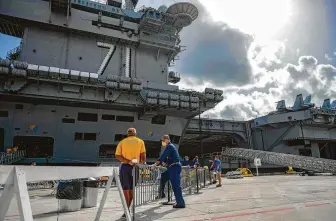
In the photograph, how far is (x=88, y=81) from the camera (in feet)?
80.7

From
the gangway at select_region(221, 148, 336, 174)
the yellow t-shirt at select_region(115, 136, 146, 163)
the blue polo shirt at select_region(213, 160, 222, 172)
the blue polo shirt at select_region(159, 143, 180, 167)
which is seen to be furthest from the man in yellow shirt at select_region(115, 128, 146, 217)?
the gangway at select_region(221, 148, 336, 174)

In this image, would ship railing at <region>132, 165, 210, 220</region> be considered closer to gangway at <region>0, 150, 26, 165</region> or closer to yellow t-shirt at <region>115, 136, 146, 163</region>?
yellow t-shirt at <region>115, 136, 146, 163</region>

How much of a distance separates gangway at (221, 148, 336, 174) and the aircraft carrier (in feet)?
33.0

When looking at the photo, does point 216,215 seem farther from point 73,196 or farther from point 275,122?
point 275,122

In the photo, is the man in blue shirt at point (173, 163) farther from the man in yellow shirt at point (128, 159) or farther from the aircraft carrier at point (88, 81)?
the aircraft carrier at point (88, 81)

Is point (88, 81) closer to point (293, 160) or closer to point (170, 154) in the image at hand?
point (170, 154)

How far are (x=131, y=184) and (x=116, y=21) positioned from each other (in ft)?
95.6

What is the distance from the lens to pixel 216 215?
4703 millimetres

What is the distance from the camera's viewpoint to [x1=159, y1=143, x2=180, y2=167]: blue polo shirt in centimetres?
621

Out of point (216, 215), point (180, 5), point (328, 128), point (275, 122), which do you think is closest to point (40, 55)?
point (180, 5)

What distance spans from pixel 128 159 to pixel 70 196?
2222mm

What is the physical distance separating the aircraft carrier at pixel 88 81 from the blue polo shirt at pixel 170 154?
65.5 ft

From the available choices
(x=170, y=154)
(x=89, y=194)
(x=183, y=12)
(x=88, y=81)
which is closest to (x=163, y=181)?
(x=170, y=154)

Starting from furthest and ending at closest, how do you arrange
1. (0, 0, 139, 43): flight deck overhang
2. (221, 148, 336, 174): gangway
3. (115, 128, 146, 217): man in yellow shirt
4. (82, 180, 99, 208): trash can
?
(221, 148, 336, 174): gangway → (0, 0, 139, 43): flight deck overhang → (82, 180, 99, 208): trash can → (115, 128, 146, 217): man in yellow shirt
